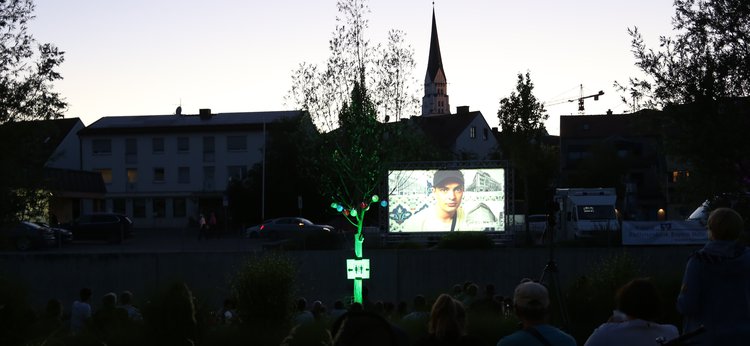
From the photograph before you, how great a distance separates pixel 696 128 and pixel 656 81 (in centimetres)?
162

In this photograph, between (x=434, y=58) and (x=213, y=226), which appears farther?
(x=434, y=58)

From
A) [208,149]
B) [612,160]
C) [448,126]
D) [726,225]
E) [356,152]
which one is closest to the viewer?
[726,225]

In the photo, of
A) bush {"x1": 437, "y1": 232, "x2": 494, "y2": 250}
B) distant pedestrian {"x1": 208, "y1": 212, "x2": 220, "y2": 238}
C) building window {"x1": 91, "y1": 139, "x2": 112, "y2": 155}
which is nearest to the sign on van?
bush {"x1": 437, "y1": 232, "x2": 494, "y2": 250}

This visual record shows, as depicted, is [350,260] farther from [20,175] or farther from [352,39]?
[352,39]

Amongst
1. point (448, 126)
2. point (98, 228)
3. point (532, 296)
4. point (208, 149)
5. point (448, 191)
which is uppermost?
point (448, 126)

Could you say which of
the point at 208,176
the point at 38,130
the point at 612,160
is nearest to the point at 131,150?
the point at 208,176

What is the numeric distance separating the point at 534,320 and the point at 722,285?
1759 millimetres

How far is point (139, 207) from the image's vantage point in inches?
3056

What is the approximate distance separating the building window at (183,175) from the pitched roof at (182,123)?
279 centimetres

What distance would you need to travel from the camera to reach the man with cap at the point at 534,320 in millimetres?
5543

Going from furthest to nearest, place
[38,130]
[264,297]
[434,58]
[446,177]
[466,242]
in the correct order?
[434,58] → [446,177] → [466,242] → [38,130] → [264,297]

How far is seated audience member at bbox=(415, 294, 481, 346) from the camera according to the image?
19.2 feet

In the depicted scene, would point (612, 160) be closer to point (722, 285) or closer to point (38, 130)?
point (38, 130)

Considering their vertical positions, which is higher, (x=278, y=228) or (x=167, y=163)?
(x=167, y=163)
